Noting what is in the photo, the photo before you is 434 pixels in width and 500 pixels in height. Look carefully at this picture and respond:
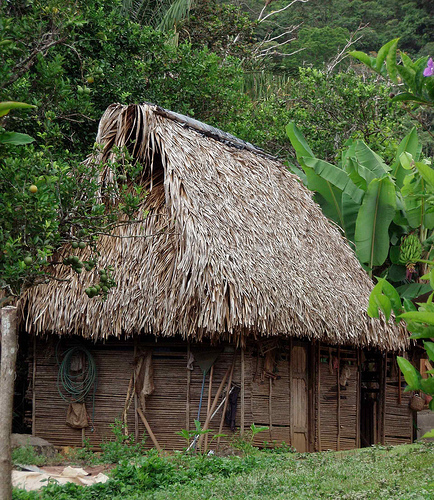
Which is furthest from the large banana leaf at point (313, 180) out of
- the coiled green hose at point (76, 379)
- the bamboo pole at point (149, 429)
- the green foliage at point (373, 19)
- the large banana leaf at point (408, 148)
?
the green foliage at point (373, 19)

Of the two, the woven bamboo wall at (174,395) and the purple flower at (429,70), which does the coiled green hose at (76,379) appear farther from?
the purple flower at (429,70)

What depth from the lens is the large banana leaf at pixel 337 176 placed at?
11125 mm

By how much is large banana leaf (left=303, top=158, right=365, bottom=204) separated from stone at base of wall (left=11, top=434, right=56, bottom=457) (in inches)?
231

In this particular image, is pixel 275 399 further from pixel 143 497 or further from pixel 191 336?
pixel 143 497

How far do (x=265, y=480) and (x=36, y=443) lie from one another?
3613 millimetres

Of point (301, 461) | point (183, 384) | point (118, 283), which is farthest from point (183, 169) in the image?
point (301, 461)

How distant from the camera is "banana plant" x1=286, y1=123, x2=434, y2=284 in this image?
10.4 meters

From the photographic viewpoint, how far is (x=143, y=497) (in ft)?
18.3

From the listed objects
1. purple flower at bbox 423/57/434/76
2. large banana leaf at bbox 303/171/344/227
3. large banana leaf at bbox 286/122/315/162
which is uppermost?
large banana leaf at bbox 286/122/315/162

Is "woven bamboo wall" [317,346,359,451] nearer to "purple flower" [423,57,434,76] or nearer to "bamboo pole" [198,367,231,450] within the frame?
"bamboo pole" [198,367,231,450]

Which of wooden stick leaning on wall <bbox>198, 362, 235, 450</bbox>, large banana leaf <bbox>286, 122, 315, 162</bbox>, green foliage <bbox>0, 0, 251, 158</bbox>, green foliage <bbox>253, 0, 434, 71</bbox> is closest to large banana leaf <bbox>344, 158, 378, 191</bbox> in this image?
large banana leaf <bbox>286, 122, 315, 162</bbox>

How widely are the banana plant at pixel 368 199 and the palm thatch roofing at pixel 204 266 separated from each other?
79 centimetres

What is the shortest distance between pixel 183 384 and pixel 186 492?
3.24 m

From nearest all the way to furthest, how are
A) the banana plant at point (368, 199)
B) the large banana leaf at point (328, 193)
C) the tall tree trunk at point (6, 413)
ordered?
the tall tree trunk at point (6, 413) → the banana plant at point (368, 199) → the large banana leaf at point (328, 193)
